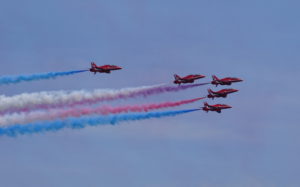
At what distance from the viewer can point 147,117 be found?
550 feet

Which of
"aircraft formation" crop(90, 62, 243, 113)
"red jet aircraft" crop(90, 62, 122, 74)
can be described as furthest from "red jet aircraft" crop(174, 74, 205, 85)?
"red jet aircraft" crop(90, 62, 122, 74)

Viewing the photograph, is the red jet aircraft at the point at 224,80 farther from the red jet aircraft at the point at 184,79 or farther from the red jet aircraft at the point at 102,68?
the red jet aircraft at the point at 102,68

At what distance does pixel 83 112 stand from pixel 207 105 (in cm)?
3126

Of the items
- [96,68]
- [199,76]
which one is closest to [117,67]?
[96,68]

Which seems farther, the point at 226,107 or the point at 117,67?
the point at 226,107

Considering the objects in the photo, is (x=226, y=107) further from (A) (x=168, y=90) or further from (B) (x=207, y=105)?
(A) (x=168, y=90)

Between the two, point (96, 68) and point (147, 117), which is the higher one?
point (96, 68)

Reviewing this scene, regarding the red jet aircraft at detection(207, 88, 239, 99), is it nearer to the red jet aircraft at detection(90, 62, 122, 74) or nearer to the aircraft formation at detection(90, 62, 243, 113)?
the aircraft formation at detection(90, 62, 243, 113)

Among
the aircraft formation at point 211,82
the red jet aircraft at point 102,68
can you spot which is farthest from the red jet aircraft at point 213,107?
the red jet aircraft at point 102,68

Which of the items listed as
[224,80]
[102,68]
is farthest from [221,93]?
[102,68]

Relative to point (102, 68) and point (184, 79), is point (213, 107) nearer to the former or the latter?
point (184, 79)

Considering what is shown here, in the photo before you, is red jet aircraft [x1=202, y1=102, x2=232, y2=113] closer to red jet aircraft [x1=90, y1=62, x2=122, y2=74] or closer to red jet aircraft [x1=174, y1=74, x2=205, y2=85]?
red jet aircraft [x1=174, y1=74, x2=205, y2=85]

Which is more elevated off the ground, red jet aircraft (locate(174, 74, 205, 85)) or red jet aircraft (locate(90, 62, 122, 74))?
red jet aircraft (locate(90, 62, 122, 74))

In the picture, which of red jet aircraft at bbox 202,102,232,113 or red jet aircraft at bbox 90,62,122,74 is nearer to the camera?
red jet aircraft at bbox 90,62,122,74
